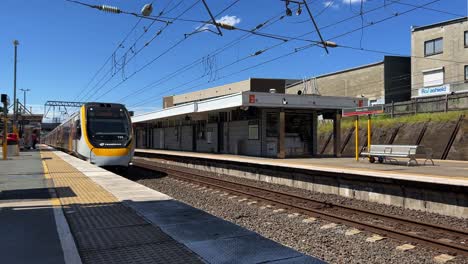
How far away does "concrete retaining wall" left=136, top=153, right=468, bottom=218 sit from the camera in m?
10.5

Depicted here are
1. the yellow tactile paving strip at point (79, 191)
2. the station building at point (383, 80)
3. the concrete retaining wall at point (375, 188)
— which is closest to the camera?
the yellow tactile paving strip at point (79, 191)

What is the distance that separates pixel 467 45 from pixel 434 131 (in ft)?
65.0

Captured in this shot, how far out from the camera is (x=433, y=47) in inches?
1666

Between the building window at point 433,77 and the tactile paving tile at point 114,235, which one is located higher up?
the building window at point 433,77

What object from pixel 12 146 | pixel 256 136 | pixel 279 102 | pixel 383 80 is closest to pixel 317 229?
pixel 279 102

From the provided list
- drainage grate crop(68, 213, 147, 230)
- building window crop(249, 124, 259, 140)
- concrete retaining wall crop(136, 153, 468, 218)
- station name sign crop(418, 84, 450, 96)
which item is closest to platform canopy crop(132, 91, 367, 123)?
building window crop(249, 124, 259, 140)

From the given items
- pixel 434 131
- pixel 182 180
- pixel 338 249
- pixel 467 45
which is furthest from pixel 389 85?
pixel 338 249

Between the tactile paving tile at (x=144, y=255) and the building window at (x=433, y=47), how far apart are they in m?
42.3

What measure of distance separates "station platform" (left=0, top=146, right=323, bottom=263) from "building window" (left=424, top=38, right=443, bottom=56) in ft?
129

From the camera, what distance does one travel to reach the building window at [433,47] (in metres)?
41.6

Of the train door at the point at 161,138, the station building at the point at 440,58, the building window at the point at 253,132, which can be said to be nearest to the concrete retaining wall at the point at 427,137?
the building window at the point at 253,132

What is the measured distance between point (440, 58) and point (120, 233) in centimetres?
4181

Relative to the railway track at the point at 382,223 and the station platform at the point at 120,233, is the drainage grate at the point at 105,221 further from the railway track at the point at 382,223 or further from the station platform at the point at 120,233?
the railway track at the point at 382,223

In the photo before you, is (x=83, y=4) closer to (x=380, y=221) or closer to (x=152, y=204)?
(x=152, y=204)
